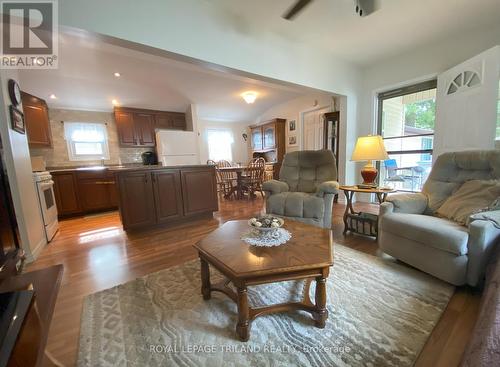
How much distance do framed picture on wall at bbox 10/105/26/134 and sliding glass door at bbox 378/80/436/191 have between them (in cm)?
508

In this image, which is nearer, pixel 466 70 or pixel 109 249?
pixel 109 249

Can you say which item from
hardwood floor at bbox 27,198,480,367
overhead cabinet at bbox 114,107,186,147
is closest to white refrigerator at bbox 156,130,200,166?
overhead cabinet at bbox 114,107,186,147

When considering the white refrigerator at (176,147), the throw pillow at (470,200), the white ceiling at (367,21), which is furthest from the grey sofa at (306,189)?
the white refrigerator at (176,147)

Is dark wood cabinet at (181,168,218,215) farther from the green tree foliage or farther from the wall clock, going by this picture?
the green tree foliage

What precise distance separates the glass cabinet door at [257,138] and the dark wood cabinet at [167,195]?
3626mm

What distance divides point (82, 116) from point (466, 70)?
6.42 metres

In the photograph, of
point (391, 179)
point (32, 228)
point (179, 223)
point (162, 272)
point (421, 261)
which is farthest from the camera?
point (391, 179)

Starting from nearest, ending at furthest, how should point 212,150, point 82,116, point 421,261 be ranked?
1. point 421,261
2. point 82,116
3. point 212,150

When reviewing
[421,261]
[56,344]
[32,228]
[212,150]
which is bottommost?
[56,344]

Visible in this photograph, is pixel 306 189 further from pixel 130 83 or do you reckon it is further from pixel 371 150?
pixel 130 83

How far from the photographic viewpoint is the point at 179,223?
124 inches

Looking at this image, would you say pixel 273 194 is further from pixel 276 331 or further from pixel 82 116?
pixel 82 116

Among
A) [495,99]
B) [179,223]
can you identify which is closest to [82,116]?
[179,223]

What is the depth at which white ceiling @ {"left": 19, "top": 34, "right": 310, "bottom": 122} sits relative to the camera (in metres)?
3.07
